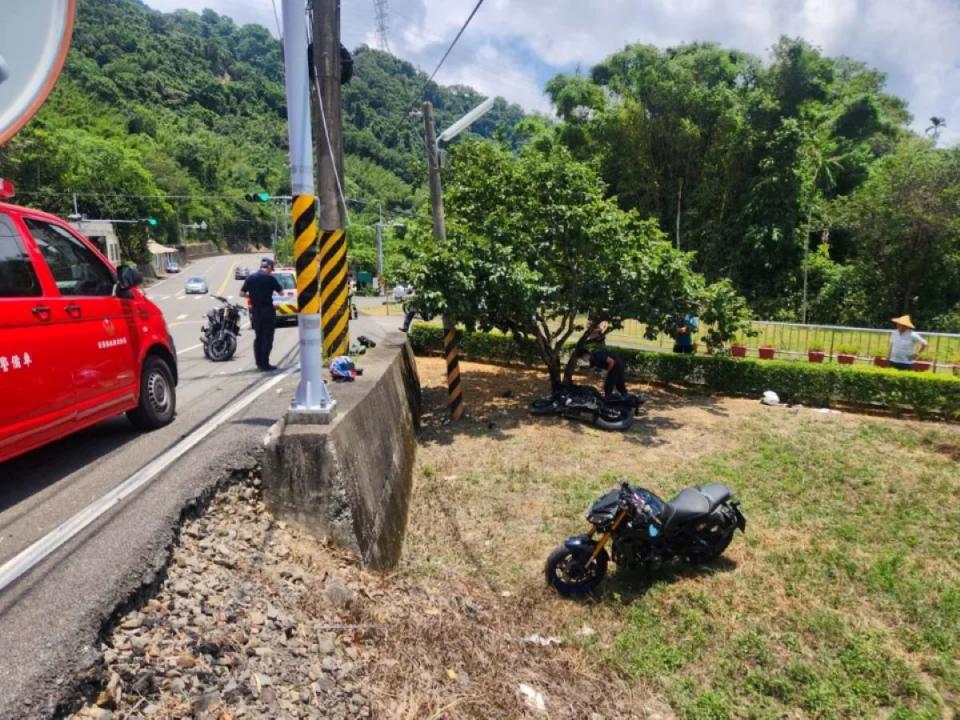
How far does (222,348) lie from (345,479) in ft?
26.9

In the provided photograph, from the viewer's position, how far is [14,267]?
3943 mm

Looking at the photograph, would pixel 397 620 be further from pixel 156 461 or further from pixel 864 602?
pixel 864 602

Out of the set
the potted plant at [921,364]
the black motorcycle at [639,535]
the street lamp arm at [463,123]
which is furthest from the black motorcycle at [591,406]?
the potted plant at [921,364]

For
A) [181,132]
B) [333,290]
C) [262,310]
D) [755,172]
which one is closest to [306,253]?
[333,290]

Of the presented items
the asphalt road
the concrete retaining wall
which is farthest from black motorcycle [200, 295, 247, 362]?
the concrete retaining wall

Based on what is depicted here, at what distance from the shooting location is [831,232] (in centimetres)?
3089

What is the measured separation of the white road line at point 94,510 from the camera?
3.13 meters

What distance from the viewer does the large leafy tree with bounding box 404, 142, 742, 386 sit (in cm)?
983

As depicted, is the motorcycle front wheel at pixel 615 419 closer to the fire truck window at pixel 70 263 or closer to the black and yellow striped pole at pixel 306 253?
the black and yellow striped pole at pixel 306 253

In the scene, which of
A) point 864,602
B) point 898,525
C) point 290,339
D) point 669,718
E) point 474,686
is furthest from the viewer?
point 290,339

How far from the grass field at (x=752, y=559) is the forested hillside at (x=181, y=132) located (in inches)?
1239

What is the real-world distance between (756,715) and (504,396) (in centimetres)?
886

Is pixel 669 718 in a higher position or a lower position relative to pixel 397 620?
lower

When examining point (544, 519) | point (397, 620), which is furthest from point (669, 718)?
point (544, 519)
